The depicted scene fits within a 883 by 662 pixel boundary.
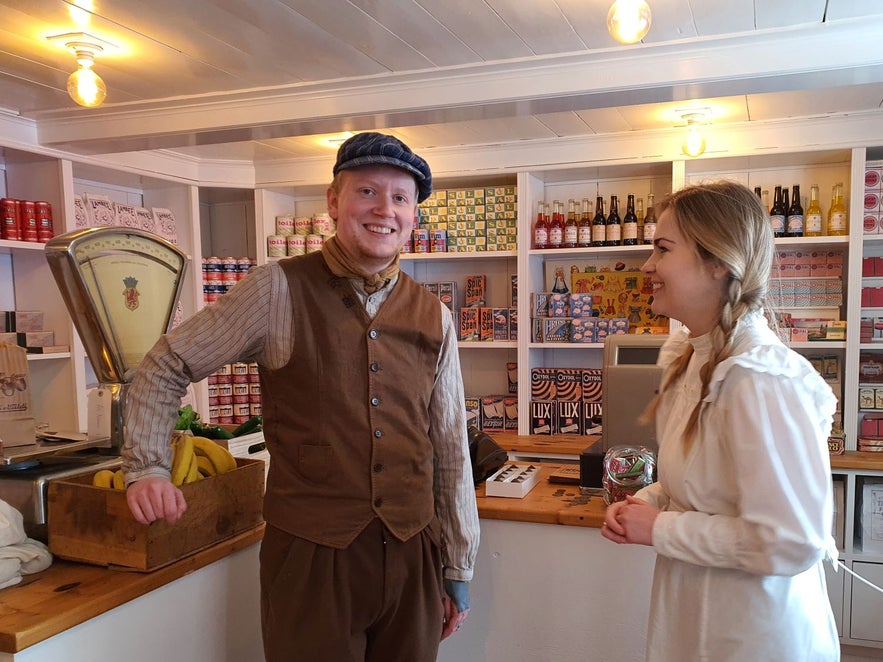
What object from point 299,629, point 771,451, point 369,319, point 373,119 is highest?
point 373,119

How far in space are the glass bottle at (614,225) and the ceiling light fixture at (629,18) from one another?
6.84 feet

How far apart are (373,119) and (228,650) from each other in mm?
2078

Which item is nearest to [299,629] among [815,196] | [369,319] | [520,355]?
[369,319]

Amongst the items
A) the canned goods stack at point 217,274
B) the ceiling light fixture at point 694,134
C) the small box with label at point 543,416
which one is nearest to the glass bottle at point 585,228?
the ceiling light fixture at point 694,134

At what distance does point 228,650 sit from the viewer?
1638mm

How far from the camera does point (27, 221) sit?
3367 mm

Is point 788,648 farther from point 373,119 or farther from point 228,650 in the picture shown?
Answer: point 373,119

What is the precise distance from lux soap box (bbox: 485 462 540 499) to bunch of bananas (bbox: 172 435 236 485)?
2.49ft

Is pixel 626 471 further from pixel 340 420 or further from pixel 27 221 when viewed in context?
pixel 27 221

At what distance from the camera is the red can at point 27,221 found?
3357 millimetres

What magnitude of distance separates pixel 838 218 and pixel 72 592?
11.8 ft

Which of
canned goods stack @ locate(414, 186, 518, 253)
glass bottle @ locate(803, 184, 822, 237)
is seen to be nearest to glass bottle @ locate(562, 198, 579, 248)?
canned goods stack @ locate(414, 186, 518, 253)

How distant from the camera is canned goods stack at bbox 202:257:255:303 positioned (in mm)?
4286

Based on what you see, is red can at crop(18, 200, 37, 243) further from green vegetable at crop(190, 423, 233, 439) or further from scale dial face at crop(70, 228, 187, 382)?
scale dial face at crop(70, 228, 187, 382)
